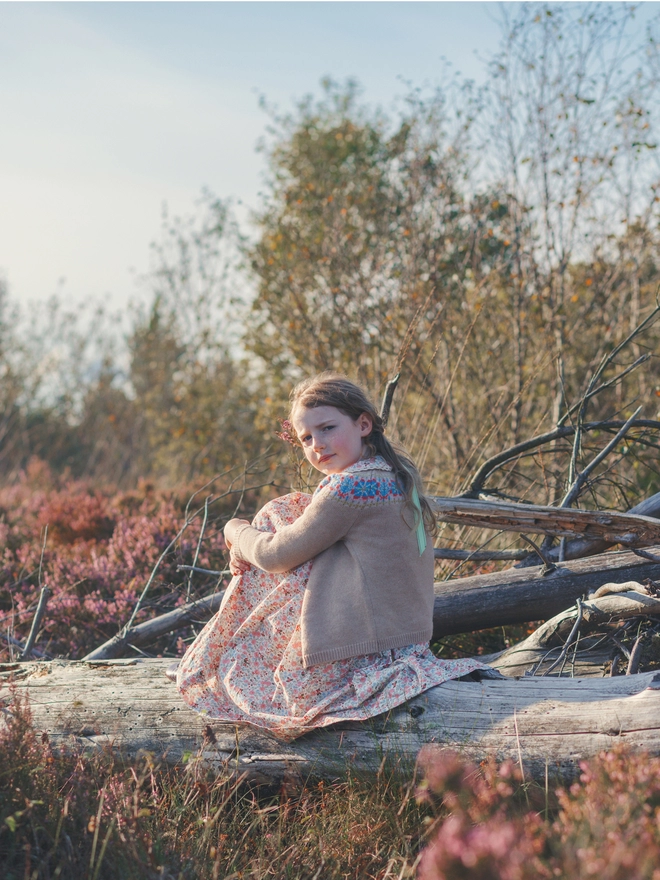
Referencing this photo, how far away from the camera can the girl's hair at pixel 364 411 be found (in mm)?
2902

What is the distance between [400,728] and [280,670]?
0.48m

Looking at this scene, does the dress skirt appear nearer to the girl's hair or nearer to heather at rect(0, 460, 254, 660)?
the girl's hair

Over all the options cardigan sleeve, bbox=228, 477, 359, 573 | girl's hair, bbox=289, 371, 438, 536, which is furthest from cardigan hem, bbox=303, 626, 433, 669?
girl's hair, bbox=289, 371, 438, 536

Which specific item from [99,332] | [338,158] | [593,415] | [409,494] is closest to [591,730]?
[409,494]

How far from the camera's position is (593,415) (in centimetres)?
714

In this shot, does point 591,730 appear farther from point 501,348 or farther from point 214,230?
point 214,230

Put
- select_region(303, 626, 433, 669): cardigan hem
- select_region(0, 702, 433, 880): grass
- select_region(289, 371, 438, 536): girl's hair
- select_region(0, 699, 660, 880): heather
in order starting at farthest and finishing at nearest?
select_region(289, 371, 438, 536): girl's hair, select_region(303, 626, 433, 669): cardigan hem, select_region(0, 702, 433, 880): grass, select_region(0, 699, 660, 880): heather

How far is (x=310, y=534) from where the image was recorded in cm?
276

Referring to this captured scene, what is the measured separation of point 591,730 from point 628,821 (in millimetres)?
738

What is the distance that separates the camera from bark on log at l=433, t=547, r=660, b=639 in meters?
3.57

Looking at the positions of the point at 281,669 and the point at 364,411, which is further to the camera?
the point at 364,411

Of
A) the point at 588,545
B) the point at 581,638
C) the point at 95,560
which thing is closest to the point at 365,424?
the point at 581,638

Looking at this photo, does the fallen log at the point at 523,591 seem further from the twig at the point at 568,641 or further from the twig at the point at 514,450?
the twig at the point at 514,450

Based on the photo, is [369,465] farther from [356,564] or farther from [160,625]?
[160,625]
